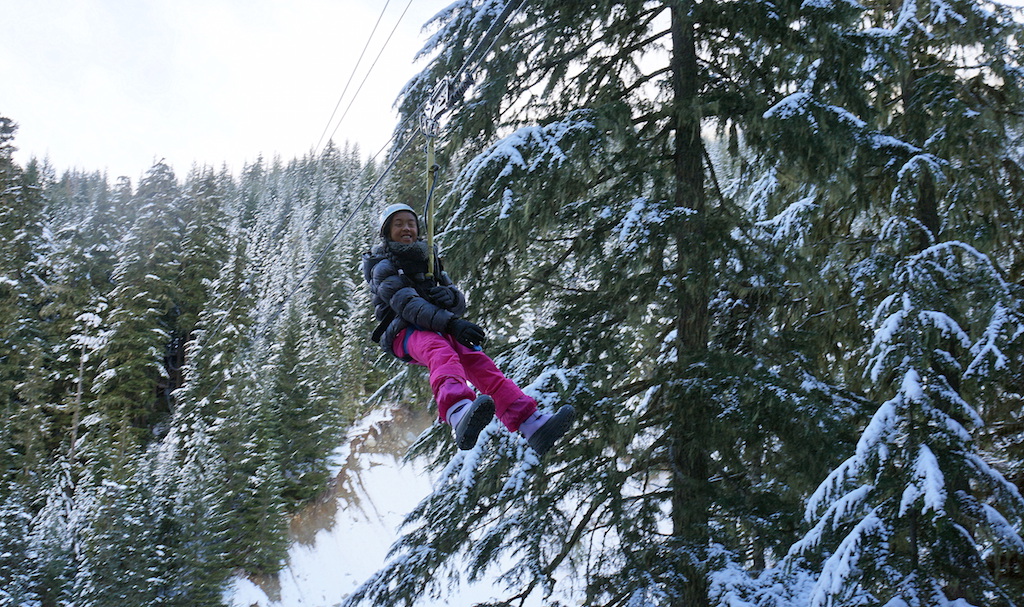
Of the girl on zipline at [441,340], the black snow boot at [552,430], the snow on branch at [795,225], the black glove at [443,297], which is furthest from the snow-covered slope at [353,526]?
the black snow boot at [552,430]

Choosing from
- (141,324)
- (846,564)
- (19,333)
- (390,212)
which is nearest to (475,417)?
(390,212)

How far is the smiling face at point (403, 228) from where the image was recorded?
5535 mm

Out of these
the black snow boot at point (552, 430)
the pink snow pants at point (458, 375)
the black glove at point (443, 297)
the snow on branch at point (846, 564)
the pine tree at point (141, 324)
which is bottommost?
the snow on branch at point (846, 564)

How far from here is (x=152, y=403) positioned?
31.5m

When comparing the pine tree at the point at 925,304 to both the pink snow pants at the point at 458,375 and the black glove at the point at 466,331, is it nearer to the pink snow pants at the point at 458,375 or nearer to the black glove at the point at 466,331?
the pink snow pants at the point at 458,375

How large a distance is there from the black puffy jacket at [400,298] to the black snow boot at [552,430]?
0.94 meters

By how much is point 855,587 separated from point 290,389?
107 ft

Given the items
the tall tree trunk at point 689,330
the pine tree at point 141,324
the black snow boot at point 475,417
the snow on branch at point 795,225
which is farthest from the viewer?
the pine tree at point 141,324

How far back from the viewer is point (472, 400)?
4.78 meters

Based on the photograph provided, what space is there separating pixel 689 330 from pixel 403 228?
255 cm

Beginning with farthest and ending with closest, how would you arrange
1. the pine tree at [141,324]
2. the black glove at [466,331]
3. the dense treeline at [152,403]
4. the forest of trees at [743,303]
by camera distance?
the pine tree at [141,324] → the dense treeline at [152,403] → the black glove at [466,331] → the forest of trees at [743,303]

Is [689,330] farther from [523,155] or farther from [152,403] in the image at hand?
[152,403]

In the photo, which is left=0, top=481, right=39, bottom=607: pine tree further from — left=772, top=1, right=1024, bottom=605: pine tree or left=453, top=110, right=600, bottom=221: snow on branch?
left=772, top=1, right=1024, bottom=605: pine tree

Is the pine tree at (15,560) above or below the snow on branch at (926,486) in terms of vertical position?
above
